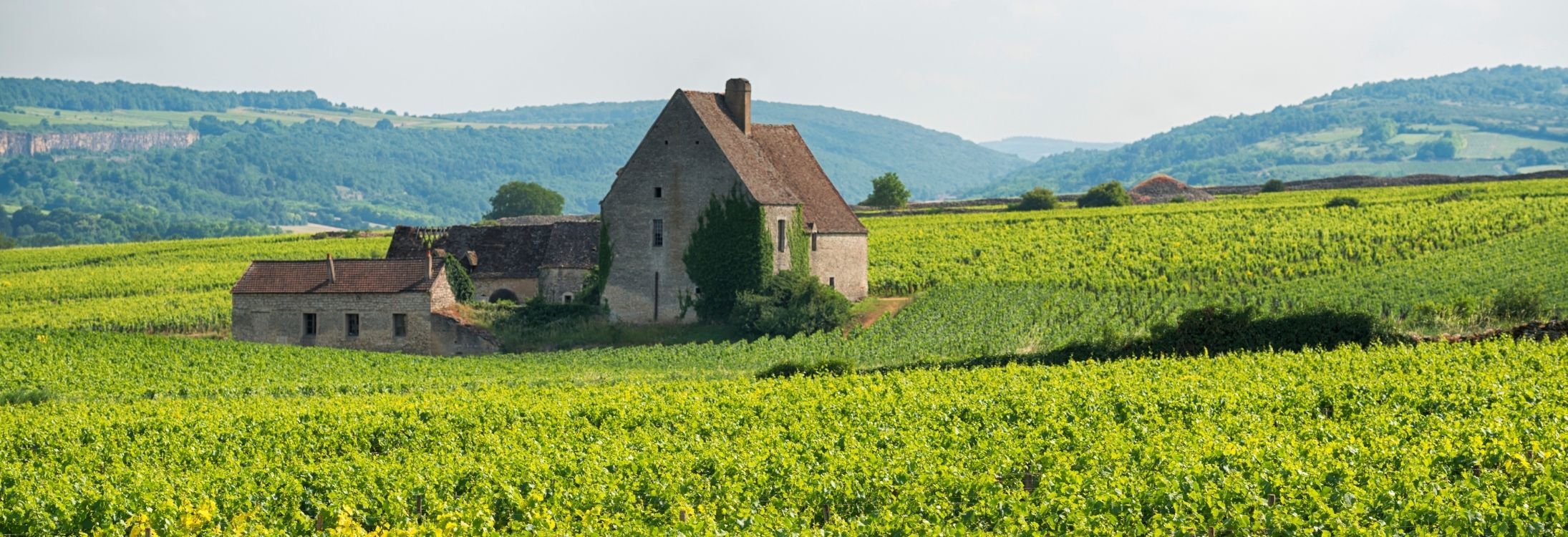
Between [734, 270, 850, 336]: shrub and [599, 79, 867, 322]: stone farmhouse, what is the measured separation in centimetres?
188

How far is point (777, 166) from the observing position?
5934 cm

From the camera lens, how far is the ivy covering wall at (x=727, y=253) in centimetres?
5466

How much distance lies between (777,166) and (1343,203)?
103 ft

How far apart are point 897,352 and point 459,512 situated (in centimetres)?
2901

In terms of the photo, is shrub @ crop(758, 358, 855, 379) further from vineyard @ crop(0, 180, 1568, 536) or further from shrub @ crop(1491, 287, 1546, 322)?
shrub @ crop(1491, 287, 1546, 322)

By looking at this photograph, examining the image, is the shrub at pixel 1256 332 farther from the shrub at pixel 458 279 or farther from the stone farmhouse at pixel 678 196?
the shrub at pixel 458 279

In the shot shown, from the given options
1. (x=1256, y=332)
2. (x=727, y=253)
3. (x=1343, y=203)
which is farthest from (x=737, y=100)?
(x=1343, y=203)

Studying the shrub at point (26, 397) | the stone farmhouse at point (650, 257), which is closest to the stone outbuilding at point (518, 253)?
the stone farmhouse at point (650, 257)

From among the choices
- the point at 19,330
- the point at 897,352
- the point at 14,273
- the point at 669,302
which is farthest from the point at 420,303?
the point at 14,273

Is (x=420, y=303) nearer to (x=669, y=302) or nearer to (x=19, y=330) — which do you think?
(x=669, y=302)

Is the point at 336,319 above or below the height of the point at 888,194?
below

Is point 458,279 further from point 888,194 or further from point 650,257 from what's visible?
point 888,194

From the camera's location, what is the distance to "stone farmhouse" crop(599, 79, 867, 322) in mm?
55188

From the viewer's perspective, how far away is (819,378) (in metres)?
33.9
